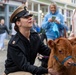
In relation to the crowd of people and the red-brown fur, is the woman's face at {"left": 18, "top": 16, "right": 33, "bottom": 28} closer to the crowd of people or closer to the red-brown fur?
the crowd of people

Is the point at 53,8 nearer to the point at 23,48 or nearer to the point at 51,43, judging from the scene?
the point at 51,43

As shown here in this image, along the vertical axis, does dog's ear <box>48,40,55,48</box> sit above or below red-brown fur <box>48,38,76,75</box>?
above

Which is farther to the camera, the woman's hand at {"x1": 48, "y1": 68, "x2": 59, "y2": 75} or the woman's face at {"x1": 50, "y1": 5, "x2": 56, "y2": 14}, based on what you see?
the woman's face at {"x1": 50, "y1": 5, "x2": 56, "y2": 14}

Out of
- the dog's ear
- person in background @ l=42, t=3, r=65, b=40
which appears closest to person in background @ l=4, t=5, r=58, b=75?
the dog's ear

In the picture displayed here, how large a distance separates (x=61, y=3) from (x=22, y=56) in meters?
34.3

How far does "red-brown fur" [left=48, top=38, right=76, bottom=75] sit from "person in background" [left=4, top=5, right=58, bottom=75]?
9 cm

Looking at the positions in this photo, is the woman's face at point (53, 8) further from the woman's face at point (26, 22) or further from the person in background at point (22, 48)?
the woman's face at point (26, 22)

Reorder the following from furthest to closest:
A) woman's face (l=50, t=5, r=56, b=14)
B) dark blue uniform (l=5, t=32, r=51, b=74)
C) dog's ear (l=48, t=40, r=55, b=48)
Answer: woman's face (l=50, t=5, r=56, b=14) → dog's ear (l=48, t=40, r=55, b=48) → dark blue uniform (l=5, t=32, r=51, b=74)

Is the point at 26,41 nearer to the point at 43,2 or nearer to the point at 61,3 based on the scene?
the point at 43,2

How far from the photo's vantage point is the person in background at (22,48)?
142 inches

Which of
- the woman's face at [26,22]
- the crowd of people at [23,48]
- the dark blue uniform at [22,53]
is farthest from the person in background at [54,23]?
the woman's face at [26,22]

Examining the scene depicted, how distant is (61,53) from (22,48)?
19.9 inches

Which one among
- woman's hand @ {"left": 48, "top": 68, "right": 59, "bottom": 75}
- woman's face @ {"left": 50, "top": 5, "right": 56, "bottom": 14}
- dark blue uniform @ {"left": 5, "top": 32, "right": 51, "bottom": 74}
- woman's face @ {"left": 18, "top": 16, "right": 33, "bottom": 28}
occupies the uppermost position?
woman's face @ {"left": 50, "top": 5, "right": 56, "bottom": 14}

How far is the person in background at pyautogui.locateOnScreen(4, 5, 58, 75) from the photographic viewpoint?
3611 mm
